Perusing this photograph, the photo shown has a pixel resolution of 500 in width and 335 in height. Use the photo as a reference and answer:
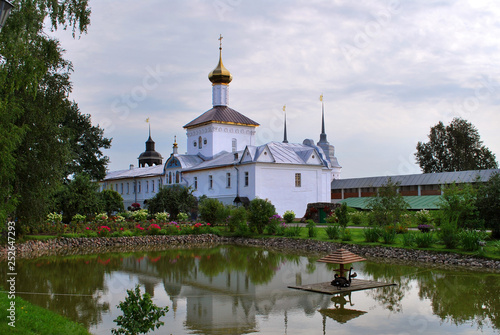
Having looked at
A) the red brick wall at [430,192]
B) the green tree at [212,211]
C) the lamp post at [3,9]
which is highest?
the lamp post at [3,9]

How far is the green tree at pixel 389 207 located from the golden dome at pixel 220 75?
26629 mm

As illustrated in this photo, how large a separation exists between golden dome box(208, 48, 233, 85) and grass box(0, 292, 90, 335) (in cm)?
3896

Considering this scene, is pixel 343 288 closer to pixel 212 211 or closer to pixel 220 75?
pixel 212 211

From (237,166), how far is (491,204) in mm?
22291

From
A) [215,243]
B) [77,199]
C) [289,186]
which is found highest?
[289,186]

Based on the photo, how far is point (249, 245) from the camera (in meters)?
26.7

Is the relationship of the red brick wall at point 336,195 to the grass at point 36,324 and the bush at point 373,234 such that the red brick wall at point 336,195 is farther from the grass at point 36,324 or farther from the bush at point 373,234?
the grass at point 36,324

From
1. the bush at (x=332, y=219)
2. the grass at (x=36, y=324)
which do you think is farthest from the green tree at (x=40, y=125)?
the bush at (x=332, y=219)

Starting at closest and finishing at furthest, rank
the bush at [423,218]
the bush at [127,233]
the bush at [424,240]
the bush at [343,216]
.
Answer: the bush at [424,240]
the bush at [127,233]
the bush at [343,216]
the bush at [423,218]

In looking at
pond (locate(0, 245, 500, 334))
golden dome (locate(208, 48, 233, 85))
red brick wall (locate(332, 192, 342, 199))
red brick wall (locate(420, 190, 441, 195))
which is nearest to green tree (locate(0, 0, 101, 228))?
pond (locate(0, 245, 500, 334))

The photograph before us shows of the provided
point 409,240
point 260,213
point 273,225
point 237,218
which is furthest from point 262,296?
point 237,218

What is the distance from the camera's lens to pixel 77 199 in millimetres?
30047

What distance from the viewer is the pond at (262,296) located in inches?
373

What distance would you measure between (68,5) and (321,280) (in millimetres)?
10620
